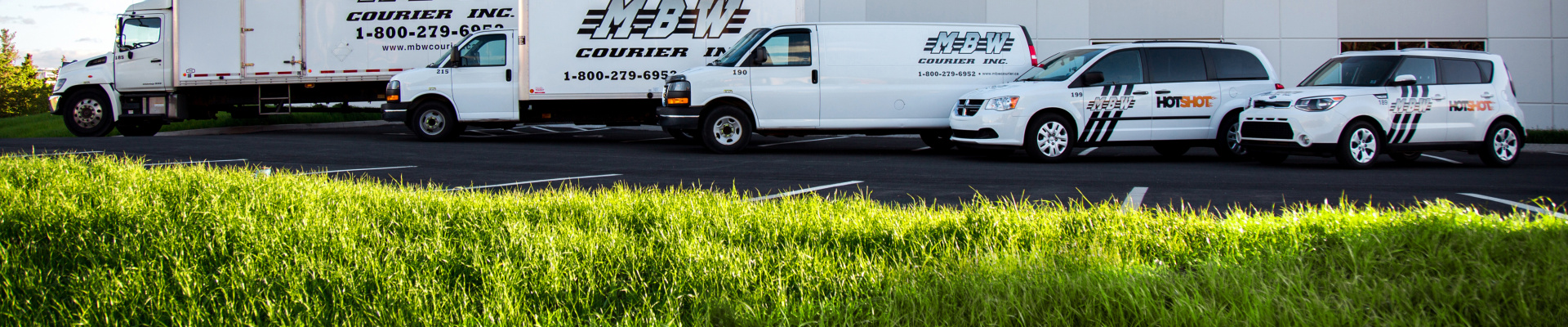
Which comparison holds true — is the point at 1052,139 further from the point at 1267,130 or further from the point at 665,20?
the point at 665,20

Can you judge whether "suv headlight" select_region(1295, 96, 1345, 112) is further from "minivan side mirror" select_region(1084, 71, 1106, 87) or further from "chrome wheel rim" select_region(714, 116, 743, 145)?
"chrome wheel rim" select_region(714, 116, 743, 145)

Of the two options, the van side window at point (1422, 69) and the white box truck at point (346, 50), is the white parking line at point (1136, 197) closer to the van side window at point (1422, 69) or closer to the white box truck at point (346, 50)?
the van side window at point (1422, 69)

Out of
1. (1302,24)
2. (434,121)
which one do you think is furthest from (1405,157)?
(434,121)

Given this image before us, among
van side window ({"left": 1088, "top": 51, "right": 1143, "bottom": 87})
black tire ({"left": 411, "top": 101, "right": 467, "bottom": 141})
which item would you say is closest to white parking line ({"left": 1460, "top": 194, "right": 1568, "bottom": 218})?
van side window ({"left": 1088, "top": 51, "right": 1143, "bottom": 87})

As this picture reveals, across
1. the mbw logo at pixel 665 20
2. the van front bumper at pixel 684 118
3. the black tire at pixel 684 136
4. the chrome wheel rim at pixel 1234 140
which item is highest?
the mbw logo at pixel 665 20

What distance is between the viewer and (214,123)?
69.4 feet

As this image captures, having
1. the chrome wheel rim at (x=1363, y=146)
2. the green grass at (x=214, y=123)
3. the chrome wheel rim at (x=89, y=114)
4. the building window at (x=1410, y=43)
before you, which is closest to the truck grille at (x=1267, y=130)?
the chrome wheel rim at (x=1363, y=146)

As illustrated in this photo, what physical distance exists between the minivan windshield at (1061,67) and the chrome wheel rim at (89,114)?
15.1 metres

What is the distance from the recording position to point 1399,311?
10.2 feet

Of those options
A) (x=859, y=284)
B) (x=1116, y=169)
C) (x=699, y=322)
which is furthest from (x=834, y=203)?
(x=1116, y=169)

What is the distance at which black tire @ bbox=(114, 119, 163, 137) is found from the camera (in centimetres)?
1750

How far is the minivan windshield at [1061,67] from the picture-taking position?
11.0m

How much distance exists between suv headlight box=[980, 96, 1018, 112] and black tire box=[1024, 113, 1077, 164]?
0.29m

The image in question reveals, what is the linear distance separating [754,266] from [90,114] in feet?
57.4
